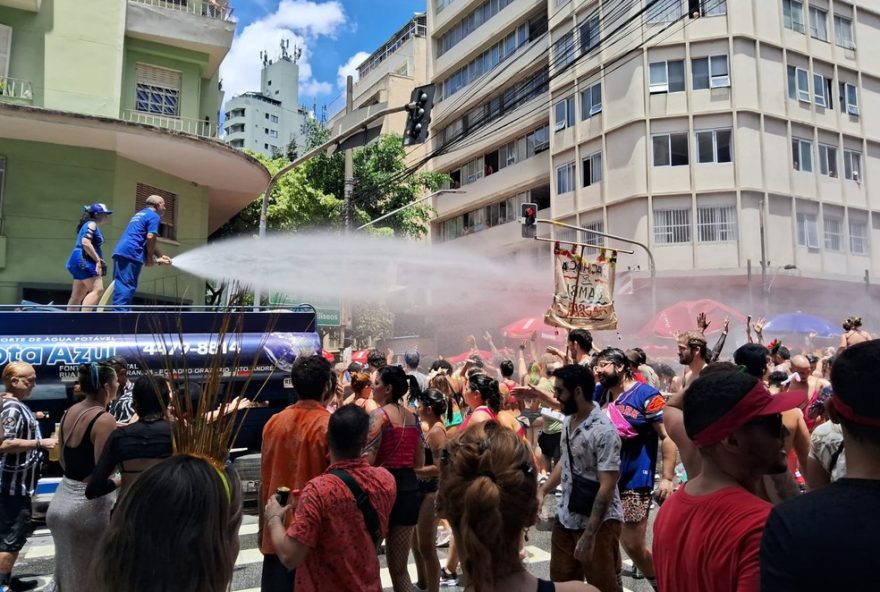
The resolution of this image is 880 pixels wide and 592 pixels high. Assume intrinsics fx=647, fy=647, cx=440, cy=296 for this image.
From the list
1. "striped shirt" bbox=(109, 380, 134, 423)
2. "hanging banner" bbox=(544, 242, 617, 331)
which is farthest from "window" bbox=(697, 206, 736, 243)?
"striped shirt" bbox=(109, 380, 134, 423)

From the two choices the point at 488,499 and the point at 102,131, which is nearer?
the point at 488,499

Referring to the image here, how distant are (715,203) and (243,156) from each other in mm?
17741

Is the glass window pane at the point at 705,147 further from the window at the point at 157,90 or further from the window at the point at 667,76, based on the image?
the window at the point at 157,90

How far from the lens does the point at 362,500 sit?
9.50ft

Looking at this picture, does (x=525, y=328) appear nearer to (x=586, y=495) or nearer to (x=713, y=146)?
(x=713, y=146)

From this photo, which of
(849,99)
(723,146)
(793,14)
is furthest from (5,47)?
(849,99)

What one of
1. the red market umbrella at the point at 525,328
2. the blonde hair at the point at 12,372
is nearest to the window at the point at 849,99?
the red market umbrella at the point at 525,328

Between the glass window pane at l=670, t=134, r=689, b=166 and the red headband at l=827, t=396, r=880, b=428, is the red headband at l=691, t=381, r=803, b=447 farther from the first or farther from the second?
the glass window pane at l=670, t=134, r=689, b=166

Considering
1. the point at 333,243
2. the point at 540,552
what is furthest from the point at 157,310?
the point at 333,243

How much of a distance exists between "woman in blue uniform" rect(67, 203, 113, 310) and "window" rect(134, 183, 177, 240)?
295 inches

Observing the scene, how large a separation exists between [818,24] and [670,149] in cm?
886

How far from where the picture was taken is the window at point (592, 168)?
27297 millimetres

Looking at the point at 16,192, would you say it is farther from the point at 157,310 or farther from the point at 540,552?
the point at 540,552

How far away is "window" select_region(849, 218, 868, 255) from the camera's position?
26344 millimetres
